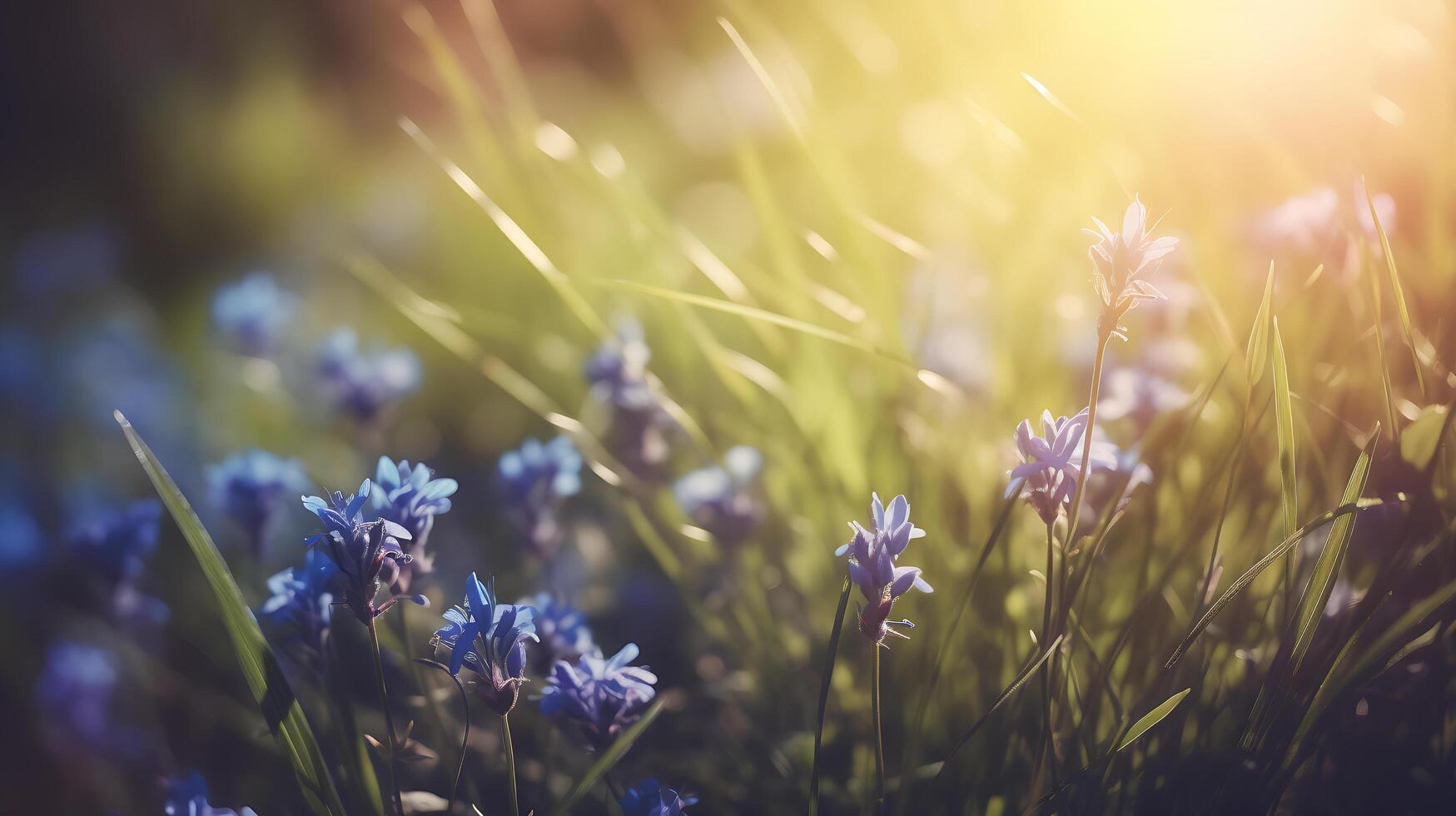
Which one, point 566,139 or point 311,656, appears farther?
point 566,139

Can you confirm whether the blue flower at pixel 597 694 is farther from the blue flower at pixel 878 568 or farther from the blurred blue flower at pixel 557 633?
the blue flower at pixel 878 568

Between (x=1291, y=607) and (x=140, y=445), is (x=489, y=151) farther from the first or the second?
(x=1291, y=607)

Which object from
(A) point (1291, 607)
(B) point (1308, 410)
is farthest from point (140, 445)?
(B) point (1308, 410)

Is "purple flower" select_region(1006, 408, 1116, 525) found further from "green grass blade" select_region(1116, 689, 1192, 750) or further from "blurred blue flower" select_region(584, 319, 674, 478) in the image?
"blurred blue flower" select_region(584, 319, 674, 478)

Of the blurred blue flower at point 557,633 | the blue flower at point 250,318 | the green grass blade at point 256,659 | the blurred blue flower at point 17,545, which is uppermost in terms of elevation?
the green grass blade at point 256,659

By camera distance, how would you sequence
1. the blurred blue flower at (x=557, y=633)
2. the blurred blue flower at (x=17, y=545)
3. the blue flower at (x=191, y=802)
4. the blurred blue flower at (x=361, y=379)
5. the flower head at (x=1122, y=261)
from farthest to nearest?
the blurred blue flower at (x=17, y=545)
the blurred blue flower at (x=361, y=379)
the blurred blue flower at (x=557, y=633)
the blue flower at (x=191, y=802)
the flower head at (x=1122, y=261)

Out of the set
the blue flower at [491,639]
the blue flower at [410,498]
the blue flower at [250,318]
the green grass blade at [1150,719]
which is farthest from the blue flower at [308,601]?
the blue flower at [250,318]

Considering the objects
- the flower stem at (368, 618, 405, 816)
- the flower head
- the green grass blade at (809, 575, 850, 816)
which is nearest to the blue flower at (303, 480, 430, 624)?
the flower stem at (368, 618, 405, 816)
